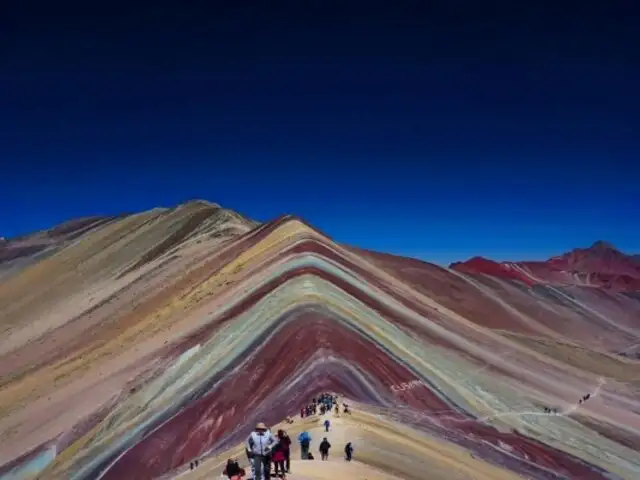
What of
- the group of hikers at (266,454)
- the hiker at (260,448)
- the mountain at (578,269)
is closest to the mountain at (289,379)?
the group of hikers at (266,454)

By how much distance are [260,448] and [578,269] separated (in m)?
130

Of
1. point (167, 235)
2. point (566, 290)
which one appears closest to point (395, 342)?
point (167, 235)

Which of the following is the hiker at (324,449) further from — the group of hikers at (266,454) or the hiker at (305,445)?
the hiker at (305,445)

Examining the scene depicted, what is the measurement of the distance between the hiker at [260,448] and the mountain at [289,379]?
293 cm

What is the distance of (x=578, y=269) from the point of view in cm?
13175

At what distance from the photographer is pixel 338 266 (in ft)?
145

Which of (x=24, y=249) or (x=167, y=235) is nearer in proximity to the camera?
(x=167, y=235)

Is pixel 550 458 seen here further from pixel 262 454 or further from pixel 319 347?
pixel 262 454

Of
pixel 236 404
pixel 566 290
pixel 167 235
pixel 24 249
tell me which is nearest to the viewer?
pixel 236 404

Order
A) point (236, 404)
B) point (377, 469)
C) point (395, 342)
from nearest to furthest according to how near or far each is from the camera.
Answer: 1. point (377, 469)
2. point (236, 404)
3. point (395, 342)

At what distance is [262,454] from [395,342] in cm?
2354

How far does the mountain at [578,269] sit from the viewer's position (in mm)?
107750

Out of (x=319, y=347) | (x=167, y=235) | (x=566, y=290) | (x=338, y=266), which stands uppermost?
(x=167, y=235)

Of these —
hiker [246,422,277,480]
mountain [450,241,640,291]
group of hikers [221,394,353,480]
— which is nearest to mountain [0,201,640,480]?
group of hikers [221,394,353,480]
